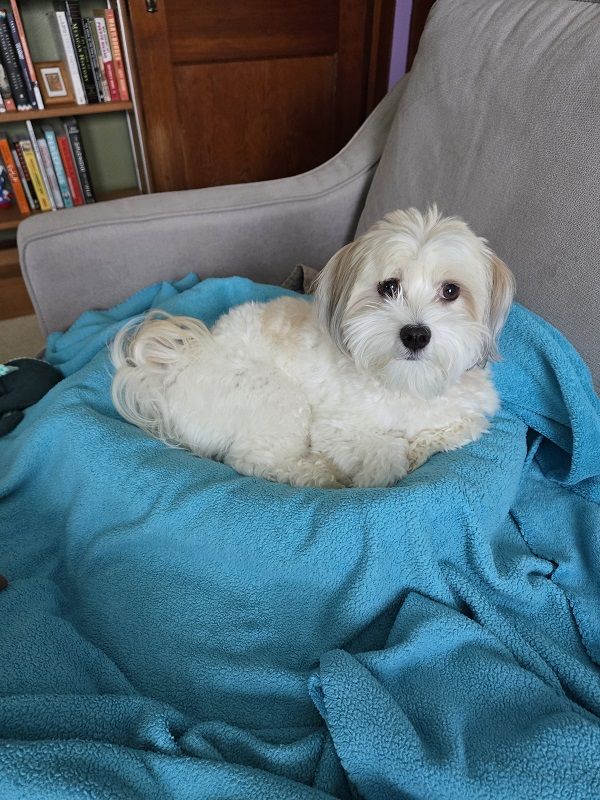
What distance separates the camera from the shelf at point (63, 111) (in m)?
2.44

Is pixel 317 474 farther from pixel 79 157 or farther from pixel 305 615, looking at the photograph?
pixel 79 157

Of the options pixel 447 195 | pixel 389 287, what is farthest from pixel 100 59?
pixel 389 287

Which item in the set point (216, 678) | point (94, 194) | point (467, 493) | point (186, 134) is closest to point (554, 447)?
point (467, 493)

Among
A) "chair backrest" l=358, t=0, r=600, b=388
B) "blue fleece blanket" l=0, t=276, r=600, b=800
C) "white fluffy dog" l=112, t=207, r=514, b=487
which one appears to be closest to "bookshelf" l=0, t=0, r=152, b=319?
"chair backrest" l=358, t=0, r=600, b=388

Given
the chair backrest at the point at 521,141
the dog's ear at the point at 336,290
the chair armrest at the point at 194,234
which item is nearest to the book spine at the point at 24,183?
the chair armrest at the point at 194,234

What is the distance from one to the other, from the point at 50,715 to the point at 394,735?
43 centimetres

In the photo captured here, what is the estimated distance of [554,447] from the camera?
4.00ft

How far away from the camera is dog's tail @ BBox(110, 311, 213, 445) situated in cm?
122

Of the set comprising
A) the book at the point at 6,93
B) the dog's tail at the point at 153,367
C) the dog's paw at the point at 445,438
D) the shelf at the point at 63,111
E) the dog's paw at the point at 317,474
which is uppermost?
the book at the point at 6,93

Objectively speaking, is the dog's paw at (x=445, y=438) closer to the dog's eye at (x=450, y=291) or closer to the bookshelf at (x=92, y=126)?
the dog's eye at (x=450, y=291)

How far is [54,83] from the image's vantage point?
2.53m

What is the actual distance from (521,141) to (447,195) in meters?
0.22

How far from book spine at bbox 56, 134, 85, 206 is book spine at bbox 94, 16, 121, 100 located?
32cm

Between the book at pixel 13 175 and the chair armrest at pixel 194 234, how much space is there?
4.65 feet
